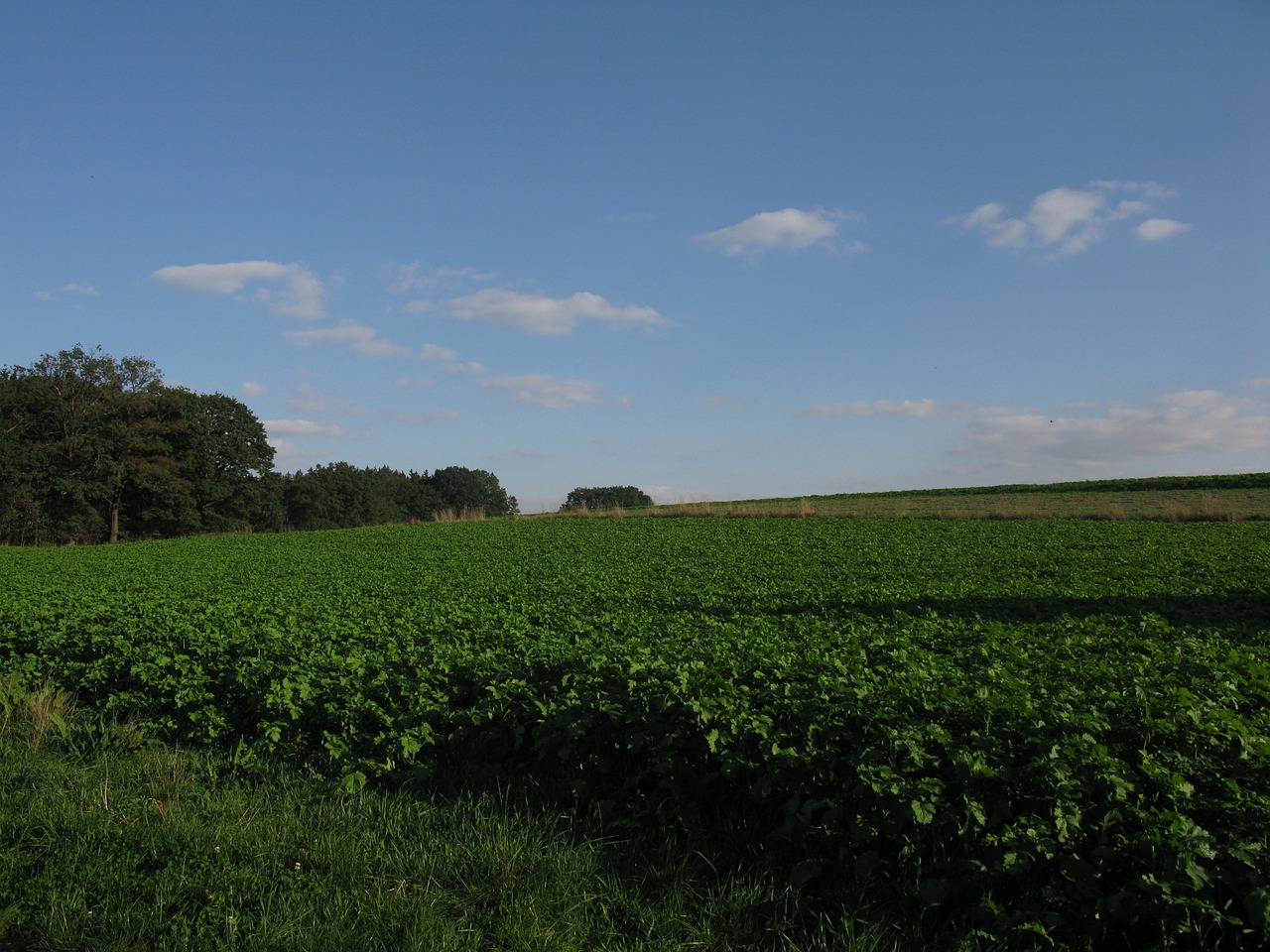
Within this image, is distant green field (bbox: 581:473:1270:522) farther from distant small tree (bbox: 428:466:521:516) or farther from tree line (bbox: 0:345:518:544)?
distant small tree (bbox: 428:466:521:516)

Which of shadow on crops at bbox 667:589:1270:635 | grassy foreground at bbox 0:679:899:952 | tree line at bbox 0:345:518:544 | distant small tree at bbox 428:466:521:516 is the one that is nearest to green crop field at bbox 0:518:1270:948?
shadow on crops at bbox 667:589:1270:635

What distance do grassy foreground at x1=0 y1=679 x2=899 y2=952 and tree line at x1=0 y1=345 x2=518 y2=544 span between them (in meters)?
49.7

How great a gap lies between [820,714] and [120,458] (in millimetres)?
63299

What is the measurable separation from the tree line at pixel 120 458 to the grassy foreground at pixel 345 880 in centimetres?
4970

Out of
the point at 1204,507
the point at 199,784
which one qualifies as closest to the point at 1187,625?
the point at 199,784

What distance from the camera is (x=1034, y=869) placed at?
4.07 meters

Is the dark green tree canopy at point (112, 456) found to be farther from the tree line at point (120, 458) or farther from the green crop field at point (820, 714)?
the green crop field at point (820, 714)

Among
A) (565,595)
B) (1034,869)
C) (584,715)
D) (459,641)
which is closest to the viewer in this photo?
(1034,869)

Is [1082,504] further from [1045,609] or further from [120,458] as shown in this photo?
[120,458]

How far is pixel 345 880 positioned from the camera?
4.80 metres

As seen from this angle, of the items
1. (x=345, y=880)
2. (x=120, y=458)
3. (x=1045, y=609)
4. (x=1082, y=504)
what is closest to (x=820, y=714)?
(x=345, y=880)

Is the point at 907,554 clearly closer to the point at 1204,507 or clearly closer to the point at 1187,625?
the point at 1187,625

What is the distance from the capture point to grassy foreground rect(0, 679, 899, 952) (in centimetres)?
422

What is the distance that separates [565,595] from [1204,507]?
1516 inches
